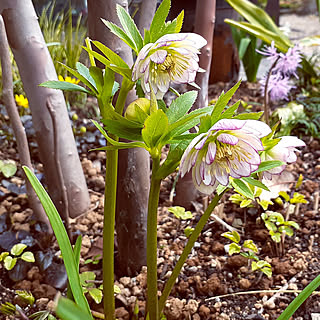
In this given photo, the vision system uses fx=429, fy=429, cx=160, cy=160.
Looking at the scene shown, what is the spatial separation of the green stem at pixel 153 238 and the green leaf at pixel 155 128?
0.13ft

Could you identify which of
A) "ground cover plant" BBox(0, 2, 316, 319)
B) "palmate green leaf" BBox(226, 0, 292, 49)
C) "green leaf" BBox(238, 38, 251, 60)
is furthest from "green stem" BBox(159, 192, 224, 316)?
"green leaf" BBox(238, 38, 251, 60)

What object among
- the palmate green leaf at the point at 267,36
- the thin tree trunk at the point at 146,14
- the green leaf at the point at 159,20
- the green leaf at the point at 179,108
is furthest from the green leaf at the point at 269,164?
the palmate green leaf at the point at 267,36

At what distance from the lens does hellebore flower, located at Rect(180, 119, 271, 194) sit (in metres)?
0.54

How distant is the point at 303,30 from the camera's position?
3.29 metres

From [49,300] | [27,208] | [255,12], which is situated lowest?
[49,300]

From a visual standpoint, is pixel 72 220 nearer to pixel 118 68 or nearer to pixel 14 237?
pixel 14 237

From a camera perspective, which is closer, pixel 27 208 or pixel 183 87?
pixel 27 208

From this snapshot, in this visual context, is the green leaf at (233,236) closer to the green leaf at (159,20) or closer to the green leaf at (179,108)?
the green leaf at (179,108)

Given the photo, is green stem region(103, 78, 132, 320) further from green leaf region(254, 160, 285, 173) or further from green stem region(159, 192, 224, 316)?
green leaf region(254, 160, 285, 173)

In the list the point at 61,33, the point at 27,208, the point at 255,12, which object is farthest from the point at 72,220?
the point at 255,12

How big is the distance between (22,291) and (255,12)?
5.23 ft

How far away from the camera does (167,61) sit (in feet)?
1.97

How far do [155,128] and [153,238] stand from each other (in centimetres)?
20

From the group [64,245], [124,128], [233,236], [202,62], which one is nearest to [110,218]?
[64,245]
